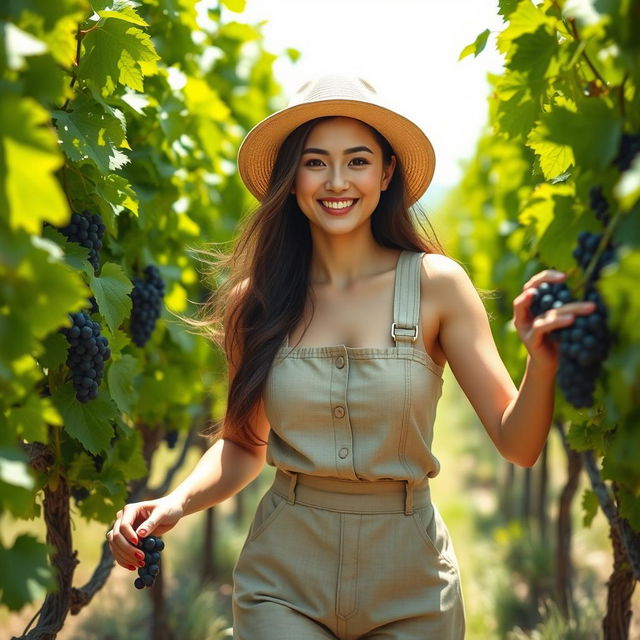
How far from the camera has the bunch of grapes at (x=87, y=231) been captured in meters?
2.69

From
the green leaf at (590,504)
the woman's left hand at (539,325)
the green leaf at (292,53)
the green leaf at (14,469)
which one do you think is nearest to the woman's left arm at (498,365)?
the woman's left hand at (539,325)

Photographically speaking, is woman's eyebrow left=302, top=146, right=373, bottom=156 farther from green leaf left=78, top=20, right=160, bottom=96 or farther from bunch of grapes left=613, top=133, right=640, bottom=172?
bunch of grapes left=613, top=133, right=640, bottom=172

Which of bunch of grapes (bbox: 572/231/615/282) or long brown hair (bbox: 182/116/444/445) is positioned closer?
bunch of grapes (bbox: 572/231/615/282)

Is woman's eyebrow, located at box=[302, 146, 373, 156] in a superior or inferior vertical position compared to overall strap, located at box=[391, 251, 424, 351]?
superior

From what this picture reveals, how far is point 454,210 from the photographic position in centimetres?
1180

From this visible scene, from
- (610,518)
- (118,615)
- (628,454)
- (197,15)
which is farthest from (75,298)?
(118,615)

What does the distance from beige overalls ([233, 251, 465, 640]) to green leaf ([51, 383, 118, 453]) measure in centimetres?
50

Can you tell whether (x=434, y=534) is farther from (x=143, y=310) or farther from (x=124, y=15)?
(x=124, y=15)

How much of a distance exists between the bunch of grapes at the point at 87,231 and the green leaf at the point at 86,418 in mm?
394

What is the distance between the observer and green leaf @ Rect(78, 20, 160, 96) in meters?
2.60

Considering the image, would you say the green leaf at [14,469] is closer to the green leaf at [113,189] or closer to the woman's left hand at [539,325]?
the woman's left hand at [539,325]

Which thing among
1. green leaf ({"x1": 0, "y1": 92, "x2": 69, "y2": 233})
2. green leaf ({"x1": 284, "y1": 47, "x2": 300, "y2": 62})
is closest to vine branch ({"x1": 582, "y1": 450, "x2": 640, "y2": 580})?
green leaf ({"x1": 0, "y1": 92, "x2": 69, "y2": 233})

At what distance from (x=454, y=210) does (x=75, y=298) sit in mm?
10381

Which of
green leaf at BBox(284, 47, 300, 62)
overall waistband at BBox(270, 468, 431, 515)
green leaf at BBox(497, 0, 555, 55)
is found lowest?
overall waistband at BBox(270, 468, 431, 515)
